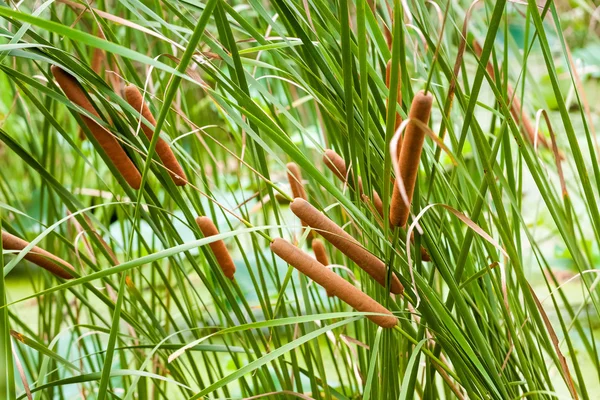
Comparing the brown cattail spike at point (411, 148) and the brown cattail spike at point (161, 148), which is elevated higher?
the brown cattail spike at point (161, 148)

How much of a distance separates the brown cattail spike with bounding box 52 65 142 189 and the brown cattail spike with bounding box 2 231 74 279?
0.23 feet

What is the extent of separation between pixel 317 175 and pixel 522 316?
0.27m

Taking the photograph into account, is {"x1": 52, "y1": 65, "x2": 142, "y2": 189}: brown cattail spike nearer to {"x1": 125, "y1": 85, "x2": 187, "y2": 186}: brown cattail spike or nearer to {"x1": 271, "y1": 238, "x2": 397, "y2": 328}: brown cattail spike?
{"x1": 125, "y1": 85, "x2": 187, "y2": 186}: brown cattail spike

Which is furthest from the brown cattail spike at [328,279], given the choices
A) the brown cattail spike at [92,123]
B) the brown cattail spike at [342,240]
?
the brown cattail spike at [92,123]

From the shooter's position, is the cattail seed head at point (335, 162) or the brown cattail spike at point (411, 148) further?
the cattail seed head at point (335, 162)

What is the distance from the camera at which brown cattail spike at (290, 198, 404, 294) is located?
1.24 ft

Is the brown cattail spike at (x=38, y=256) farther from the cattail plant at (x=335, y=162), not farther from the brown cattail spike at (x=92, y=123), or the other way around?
the cattail plant at (x=335, y=162)

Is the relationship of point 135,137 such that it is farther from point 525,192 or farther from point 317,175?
point 525,192

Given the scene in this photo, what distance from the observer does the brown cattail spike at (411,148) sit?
12.8 inches

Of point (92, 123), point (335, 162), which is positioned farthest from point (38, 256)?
point (335, 162)

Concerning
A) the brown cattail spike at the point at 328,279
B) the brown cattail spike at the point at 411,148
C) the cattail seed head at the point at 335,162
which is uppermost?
the cattail seed head at the point at 335,162

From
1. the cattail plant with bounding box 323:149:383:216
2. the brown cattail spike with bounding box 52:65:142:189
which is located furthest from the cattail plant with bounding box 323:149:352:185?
the brown cattail spike with bounding box 52:65:142:189

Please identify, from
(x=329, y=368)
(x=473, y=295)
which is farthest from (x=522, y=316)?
(x=329, y=368)

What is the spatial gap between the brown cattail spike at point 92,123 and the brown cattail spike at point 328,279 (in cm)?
14
